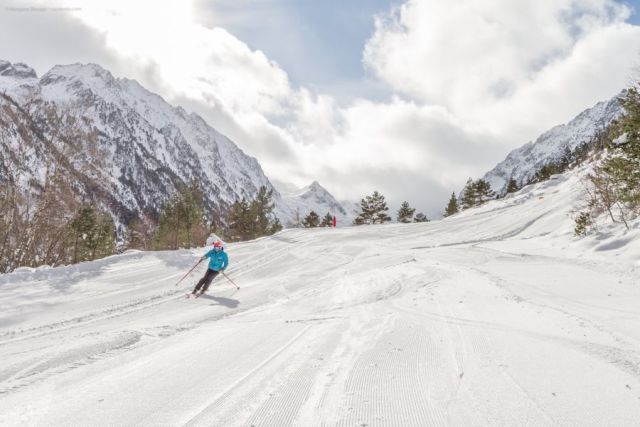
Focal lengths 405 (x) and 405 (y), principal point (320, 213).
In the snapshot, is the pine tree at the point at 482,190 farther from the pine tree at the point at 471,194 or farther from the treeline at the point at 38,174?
the treeline at the point at 38,174

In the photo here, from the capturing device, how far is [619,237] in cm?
1444

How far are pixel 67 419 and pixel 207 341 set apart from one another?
3078mm

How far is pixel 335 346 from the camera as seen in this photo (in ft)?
21.1

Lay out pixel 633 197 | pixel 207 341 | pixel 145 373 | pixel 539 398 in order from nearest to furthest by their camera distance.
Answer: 1. pixel 539 398
2. pixel 145 373
3. pixel 207 341
4. pixel 633 197

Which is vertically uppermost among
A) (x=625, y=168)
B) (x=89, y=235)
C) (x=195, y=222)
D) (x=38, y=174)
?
(x=38, y=174)

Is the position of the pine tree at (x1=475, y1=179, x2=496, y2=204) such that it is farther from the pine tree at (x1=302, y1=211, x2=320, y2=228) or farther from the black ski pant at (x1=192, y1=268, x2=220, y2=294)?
the black ski pant at (x1=192, y1=268, x2=220, y2=294)

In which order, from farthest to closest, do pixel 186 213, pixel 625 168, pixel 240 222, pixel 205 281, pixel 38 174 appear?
pixel 240 222
pixel 186 213
pixel 38 174
pixel 625 168
pixel 205 281

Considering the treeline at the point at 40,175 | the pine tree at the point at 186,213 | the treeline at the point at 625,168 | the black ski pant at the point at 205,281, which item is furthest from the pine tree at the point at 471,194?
the black ski pant at the point at 205,281

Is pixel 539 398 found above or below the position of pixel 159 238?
below

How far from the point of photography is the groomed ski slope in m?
4.05

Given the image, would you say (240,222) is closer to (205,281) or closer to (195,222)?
(195,222)

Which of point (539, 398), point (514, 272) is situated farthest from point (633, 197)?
point (539, 398)

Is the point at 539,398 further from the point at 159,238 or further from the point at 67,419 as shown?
the point at 159,238

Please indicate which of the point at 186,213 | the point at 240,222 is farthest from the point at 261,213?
the point at 186,213
